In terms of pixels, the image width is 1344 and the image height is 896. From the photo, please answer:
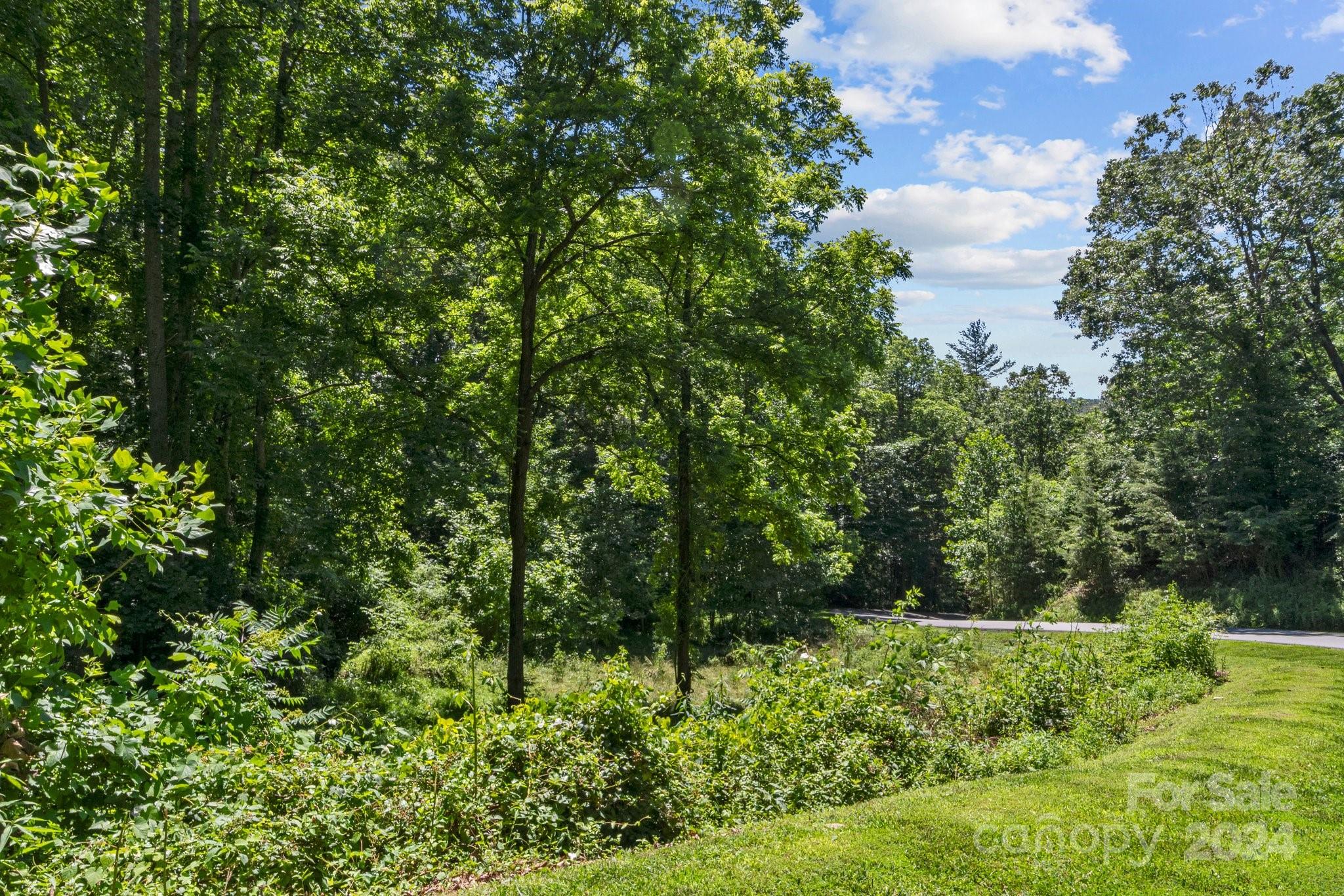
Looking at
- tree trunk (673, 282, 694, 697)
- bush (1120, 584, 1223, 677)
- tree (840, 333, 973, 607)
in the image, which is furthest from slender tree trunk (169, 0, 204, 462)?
tree (840, 333, 973, 607)

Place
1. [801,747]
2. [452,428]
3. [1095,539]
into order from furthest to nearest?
[1095,539]
[452,428]
[801,747]

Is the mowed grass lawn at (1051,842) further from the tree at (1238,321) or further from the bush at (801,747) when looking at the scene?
the tree at (1238,321)

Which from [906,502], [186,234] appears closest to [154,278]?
[186,234]

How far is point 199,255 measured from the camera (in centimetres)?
1062

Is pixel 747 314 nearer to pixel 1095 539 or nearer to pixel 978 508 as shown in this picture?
pixel 1095 539

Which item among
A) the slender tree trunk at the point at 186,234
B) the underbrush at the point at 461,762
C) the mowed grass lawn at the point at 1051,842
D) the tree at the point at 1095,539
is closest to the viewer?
the underbrush at the point at 461,762

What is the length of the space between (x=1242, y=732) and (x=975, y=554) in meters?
26.0

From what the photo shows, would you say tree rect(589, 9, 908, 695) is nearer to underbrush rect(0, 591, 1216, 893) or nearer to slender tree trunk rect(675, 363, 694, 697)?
slender tree trunk rect(675, 363, 694, 697)

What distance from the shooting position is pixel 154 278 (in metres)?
11.1

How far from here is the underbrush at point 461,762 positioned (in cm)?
362

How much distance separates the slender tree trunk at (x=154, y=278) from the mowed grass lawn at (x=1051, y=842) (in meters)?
9.14

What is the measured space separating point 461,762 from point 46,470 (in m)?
3.48

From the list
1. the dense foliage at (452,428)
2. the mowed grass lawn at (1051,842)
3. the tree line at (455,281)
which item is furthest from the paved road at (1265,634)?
the mowed grass lawn at (1051,842)

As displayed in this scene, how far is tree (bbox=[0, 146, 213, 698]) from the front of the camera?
277 cm
